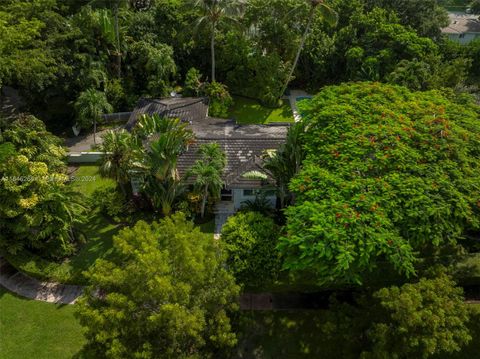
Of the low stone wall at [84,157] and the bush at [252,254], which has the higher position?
the bush at [252,254]

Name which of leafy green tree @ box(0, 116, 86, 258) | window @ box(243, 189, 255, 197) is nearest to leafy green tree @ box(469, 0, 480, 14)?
window @ box(243, 189, 255, 197)

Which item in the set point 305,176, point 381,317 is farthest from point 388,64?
point 381,317

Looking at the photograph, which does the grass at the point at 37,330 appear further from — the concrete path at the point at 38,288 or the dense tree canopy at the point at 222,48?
the dense tree canopy at the point at 222,48

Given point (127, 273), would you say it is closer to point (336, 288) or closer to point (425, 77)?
point (336, 288)

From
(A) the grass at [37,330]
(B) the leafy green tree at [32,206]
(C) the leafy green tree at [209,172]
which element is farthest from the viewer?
(C) the leafy green tree at [209,172]

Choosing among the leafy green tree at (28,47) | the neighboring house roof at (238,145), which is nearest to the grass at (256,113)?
the neighboring house roof at (238,145)

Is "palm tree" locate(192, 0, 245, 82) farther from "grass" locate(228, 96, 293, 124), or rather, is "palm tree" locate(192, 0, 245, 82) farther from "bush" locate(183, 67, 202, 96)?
"grass" locate(228, 96, 293, 124)

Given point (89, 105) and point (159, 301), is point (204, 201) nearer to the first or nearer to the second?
point (159, 301)
